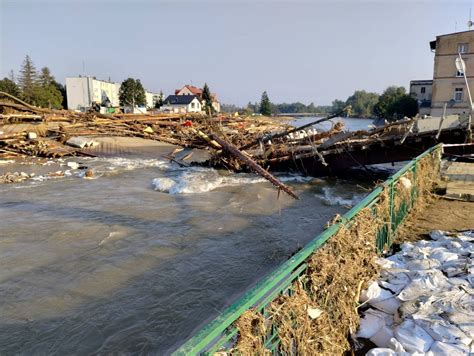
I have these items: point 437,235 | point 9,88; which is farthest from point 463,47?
point 9,88

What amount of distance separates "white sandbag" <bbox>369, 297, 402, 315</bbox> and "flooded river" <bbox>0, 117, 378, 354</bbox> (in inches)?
104

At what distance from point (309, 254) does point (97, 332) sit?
11.7 ft

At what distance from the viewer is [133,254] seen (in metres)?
7.90

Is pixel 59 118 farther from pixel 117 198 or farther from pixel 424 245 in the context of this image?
pixel 424 245

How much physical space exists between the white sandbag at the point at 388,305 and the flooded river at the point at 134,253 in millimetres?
2637

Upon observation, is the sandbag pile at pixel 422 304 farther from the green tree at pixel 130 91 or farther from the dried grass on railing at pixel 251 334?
the green tree at pixel 130 91

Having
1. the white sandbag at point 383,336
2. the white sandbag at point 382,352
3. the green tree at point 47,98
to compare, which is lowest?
the white sandbag at point 383,336

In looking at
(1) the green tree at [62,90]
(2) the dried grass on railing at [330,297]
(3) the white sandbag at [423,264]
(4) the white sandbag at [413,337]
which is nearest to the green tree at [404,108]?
(3) the white sandbag at [423,264]

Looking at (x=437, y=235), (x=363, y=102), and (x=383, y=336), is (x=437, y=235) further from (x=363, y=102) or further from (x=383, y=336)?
(x=363, y=102)

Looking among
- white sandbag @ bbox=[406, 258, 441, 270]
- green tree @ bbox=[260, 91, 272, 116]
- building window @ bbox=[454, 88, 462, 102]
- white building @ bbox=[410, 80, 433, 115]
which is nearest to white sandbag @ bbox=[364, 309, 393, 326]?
white sandbag @ bbox=[406, 258, 441, 270]

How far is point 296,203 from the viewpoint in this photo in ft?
42.0

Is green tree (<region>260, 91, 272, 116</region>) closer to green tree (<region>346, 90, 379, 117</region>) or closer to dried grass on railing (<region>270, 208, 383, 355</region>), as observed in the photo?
green tree (<region>346, 90, 379, 117</region>)

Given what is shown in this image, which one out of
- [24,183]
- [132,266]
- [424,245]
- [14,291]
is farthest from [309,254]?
[24,183]

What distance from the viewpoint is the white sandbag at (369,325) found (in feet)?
12.2
